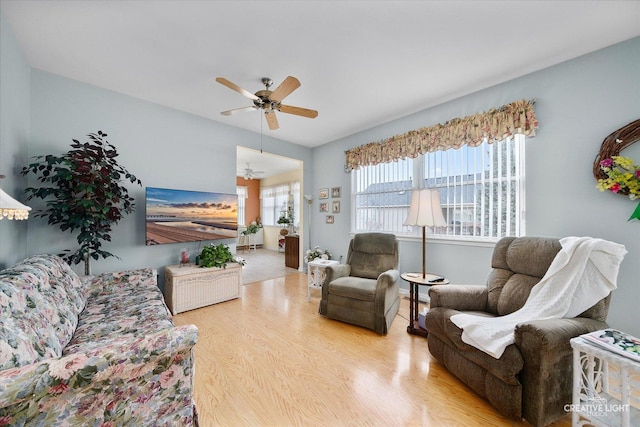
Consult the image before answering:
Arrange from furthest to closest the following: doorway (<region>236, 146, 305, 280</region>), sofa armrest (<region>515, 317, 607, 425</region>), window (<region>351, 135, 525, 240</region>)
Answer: doorway (<region>236, 146, 305, 280</region>) < window (<region>351, 135, 525, 240</region>) < sofa armrest (<region>515, 317, 607, 425</region>)

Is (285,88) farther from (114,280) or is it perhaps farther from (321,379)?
(114,280)

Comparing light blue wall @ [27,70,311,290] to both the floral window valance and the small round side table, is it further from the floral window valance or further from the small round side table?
the small round side table

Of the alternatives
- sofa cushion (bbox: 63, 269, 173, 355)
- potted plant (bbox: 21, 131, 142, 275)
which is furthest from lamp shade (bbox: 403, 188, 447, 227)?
potted plant (bbox: 21, 131, 142, 275)

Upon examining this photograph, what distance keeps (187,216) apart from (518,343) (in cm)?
375

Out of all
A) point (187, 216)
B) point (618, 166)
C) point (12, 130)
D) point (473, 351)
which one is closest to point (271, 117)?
point (187, 216)

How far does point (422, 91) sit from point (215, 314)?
383 cm

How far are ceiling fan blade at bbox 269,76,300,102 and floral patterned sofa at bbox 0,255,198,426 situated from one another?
195 cm

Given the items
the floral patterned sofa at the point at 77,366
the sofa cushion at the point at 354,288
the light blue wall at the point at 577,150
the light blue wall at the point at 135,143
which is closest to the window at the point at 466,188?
the light blue wall at the point at 577,150

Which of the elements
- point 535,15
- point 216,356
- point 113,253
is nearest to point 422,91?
point 535,15

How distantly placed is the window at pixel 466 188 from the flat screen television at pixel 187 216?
2508mm

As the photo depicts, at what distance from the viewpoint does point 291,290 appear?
4059 millimetres

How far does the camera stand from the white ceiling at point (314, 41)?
5.93ft

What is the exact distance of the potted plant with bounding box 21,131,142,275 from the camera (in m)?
2.39

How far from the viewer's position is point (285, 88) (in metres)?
2.21
